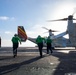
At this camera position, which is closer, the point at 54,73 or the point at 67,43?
the point at 54,73

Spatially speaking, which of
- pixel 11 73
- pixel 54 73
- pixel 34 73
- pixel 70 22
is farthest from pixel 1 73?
pixel 70 22

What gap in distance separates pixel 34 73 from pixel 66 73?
1533mm

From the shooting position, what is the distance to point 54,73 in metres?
11.3

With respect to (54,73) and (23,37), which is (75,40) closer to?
(23,37)

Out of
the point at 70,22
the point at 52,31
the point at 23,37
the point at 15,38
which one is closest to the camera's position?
the point at 15,38

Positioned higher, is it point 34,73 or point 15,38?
point 15,38

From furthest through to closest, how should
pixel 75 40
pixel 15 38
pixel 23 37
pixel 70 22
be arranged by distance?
pixel 23 37 → pixel 75 40 → pixel 70 22 → pixel 15 38

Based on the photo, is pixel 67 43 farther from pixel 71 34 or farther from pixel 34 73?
pixel 34 73

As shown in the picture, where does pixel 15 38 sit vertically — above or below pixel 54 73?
above

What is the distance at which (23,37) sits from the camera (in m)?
48.5

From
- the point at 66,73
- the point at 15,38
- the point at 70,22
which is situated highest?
the point at 70,22

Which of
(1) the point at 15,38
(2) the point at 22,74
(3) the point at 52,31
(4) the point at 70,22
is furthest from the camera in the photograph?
(3) the point at 52,31

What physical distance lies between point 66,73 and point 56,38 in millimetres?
37838

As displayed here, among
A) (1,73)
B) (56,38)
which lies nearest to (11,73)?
(1,73)
